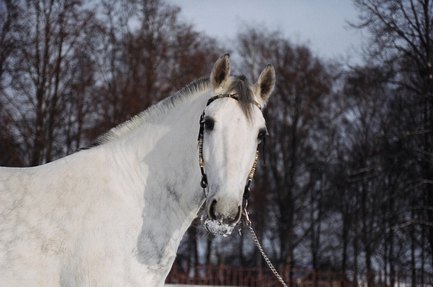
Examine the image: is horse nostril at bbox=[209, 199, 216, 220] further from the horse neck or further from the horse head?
the horse neck

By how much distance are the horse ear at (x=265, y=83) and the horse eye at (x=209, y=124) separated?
0.55 meters

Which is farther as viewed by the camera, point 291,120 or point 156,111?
point 291,120

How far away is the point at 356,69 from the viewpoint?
75.9 ft

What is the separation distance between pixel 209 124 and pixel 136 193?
0.72m

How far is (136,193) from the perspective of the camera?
155 inches

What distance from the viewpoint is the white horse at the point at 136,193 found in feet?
11.6

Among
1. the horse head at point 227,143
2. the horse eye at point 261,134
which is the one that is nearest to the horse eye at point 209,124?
the horse head at point 227,143

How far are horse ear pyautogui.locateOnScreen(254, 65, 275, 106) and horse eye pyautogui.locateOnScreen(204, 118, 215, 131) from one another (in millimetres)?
553

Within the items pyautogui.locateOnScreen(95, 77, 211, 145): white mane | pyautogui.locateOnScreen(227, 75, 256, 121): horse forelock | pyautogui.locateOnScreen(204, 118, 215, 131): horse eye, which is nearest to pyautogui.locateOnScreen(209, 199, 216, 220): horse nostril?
pyautogui.locateOnScreen(204, 118, 215, 131): horse eye

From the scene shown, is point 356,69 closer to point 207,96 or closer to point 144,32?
point 144,32

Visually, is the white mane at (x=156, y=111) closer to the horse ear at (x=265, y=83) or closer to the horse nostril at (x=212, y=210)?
Result: the horse ear at (x=265, y=83)

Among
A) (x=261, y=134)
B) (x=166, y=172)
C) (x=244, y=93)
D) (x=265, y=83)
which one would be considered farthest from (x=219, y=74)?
(x=166, y=172)

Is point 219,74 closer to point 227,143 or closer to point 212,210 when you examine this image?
point 227,143

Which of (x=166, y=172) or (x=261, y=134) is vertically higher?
(x=261, y=134)
